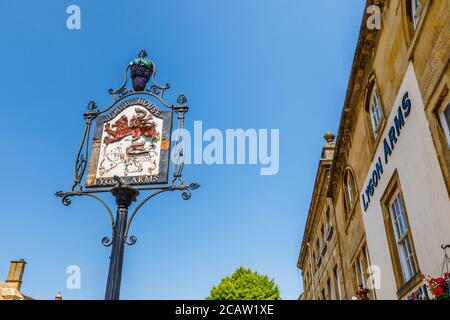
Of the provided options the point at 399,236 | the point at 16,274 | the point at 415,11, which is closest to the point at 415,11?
the point at 415,11

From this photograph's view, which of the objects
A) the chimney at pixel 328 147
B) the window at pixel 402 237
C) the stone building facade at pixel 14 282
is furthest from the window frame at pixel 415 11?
the stone building facade at pixel 14 282

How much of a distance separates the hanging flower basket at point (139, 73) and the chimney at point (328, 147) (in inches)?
684

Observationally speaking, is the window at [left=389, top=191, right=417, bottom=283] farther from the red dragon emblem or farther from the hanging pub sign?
the red dragon emblem

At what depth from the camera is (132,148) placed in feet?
20.7

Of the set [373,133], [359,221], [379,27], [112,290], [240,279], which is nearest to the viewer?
[112,290]

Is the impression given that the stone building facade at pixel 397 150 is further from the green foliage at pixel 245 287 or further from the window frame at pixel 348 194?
the green foliage at pixel 245 287

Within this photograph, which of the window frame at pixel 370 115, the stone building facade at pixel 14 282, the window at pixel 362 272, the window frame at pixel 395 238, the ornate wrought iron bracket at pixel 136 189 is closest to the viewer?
the ornate wrought iron bracket at pixel 136 189

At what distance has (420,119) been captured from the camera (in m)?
8.71

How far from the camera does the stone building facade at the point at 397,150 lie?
7.94 meters

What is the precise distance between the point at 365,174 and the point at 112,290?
431 inches

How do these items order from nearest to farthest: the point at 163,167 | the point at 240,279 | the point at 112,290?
the point at 112,290 < the point at 163,167 < the point at 240,279
